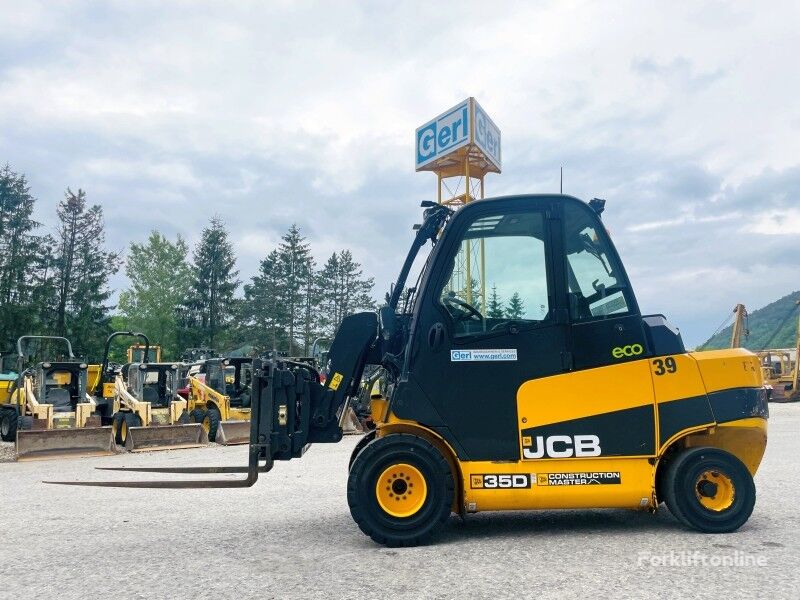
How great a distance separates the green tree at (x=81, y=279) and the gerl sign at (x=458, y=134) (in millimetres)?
22971

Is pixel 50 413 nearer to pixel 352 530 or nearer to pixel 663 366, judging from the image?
pixel 352 530

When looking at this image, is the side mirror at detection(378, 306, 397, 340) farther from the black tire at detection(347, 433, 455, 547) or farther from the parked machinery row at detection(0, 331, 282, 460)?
the parked machinery row at detection(0, 331, 282, 460)

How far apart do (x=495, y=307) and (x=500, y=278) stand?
0.81ft

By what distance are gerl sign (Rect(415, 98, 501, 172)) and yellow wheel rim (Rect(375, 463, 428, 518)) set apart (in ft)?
99.3

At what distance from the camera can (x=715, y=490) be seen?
5.53 m

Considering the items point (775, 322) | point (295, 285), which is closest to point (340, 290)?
point (295, 285)

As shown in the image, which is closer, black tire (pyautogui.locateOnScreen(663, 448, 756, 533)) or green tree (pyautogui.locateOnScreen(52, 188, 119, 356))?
black tire (pyautogui.locateOnScreen(663, 448, 756, 533))

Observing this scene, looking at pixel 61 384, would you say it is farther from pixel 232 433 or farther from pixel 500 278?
pixel 500 278

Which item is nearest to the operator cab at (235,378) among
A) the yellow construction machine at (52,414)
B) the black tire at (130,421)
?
the black tire at (130,421)

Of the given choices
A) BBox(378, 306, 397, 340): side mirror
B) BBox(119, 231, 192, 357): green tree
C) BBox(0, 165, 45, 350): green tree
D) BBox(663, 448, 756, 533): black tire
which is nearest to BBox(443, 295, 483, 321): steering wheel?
BBox(378, 306, 397, 340): side mirror

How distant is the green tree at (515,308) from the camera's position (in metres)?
5.68

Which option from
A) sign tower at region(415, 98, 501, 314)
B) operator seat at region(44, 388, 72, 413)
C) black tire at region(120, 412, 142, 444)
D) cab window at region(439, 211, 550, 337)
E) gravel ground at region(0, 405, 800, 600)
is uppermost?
sign tower at region(415, 98, 501, 314)

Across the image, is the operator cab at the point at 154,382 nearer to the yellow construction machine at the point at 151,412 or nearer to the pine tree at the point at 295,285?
the yellow construction machine at the point at 151,412

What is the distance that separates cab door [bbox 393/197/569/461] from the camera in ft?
18.2
